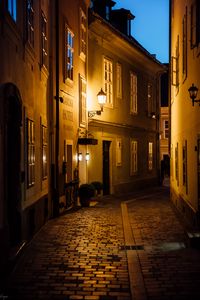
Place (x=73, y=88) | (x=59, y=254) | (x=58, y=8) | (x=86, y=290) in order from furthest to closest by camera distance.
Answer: (x=73, y=88), (x=58, y=8), (x=59, y=254), (x=86, y=290)

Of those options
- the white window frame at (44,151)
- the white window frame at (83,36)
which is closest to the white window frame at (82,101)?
the white window frame at (83,36)

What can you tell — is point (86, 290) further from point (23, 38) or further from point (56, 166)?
point (56, 166)

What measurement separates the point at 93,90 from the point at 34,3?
→ 959 cm

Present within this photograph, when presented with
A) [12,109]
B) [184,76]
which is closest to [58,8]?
[184,76]

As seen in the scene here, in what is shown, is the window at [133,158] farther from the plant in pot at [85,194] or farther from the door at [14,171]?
the door at [14,171]

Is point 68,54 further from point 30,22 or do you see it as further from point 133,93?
point 133,93

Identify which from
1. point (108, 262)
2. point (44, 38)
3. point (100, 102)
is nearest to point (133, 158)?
point (100, 102)

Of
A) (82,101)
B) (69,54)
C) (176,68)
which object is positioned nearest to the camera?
(69,54)

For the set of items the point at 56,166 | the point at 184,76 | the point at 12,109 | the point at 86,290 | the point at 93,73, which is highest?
the point at 93,73

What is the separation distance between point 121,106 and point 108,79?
82.0 inches

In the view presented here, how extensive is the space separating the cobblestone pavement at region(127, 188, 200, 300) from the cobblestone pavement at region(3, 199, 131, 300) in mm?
403

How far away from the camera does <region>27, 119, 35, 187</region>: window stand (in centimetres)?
1073

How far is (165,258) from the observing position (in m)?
8.91

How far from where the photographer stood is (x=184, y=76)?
47.4 feet
